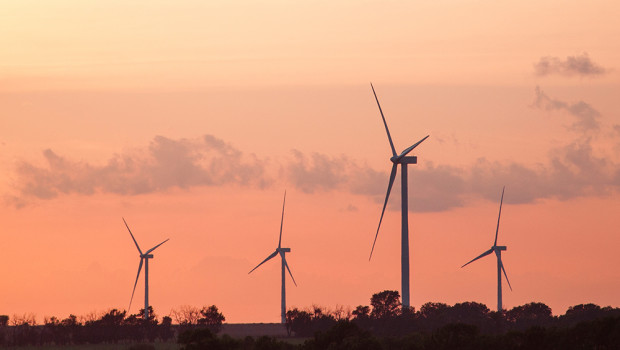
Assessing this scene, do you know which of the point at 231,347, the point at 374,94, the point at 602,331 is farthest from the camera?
the point at 374,94

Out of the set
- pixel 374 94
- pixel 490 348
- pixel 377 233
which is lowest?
pixel 490 348

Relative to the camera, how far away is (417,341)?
16300cm

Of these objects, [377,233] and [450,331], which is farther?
[377,233]

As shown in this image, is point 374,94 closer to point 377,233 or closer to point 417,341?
point 377,233

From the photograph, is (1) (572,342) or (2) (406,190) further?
(2) (406,190)

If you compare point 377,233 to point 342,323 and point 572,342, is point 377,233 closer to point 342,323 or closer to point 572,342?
point 342,323

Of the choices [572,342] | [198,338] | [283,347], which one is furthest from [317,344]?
[572,342]

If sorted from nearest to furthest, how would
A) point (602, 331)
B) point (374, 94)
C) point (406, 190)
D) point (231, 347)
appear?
point (602, 331), point (231, 347), point (374, 94), point (406, 190)

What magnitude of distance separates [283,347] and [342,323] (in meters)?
7.82

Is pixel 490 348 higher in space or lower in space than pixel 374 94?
lower

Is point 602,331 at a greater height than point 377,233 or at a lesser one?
lesser

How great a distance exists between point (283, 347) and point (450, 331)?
19.3m

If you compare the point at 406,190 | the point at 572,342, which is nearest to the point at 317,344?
the point at 572,342

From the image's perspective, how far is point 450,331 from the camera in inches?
6225
